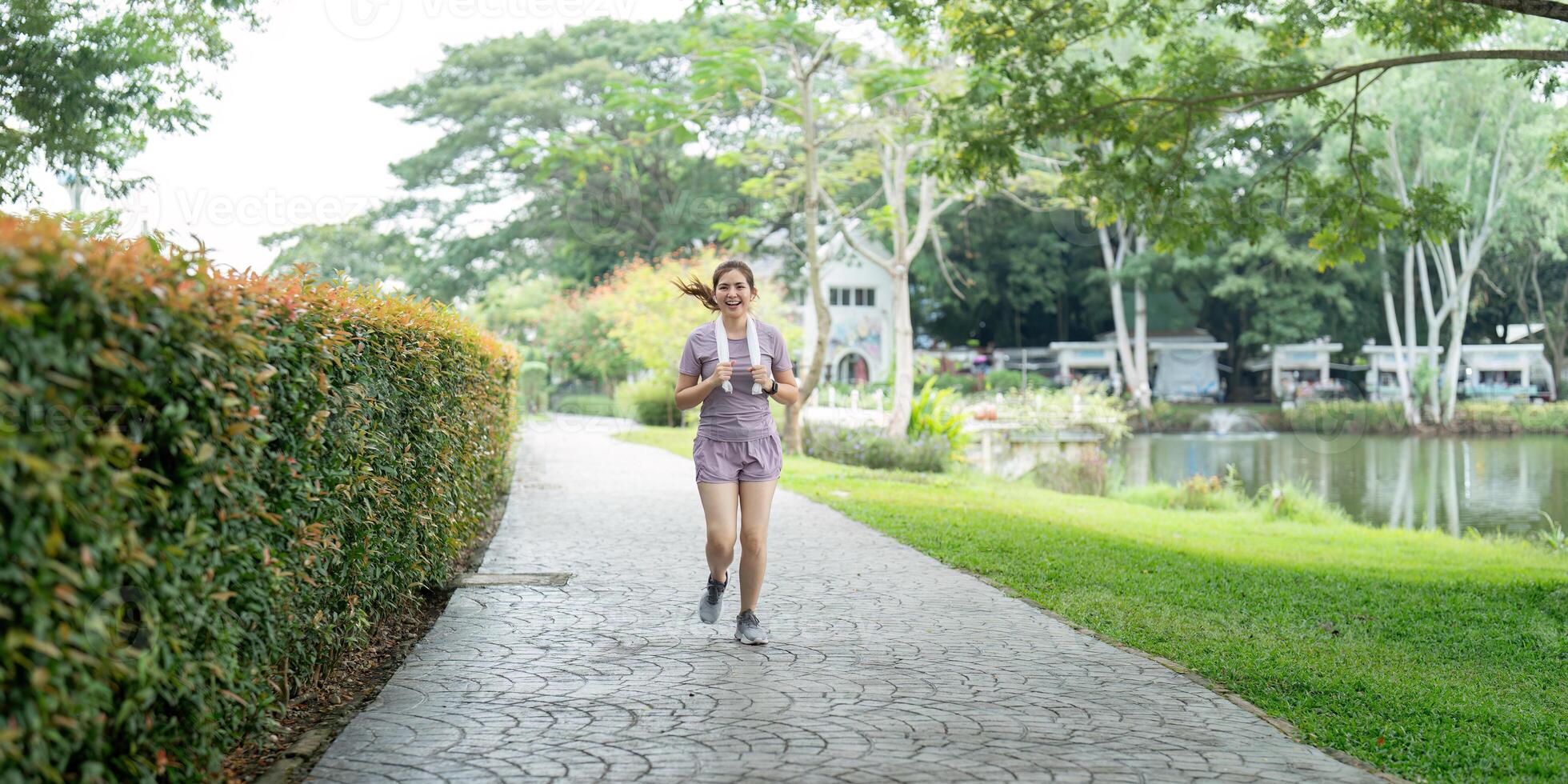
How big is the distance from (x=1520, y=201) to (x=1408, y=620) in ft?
128

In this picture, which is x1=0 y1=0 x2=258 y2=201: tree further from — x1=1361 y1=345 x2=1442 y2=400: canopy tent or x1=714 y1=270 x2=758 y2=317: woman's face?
x1=1361 y1=345 x2=1442 y2=400: canopy tent

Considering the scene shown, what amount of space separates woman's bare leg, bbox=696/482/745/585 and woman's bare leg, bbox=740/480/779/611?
54 millimetres

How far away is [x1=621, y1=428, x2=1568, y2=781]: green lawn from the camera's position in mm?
5391

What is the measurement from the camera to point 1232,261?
159 ft

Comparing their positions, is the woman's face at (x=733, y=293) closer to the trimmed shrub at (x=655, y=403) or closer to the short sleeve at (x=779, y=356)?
the short sleeve at (x=779, y=356)

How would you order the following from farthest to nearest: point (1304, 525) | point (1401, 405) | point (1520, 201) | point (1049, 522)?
point (1401, 405), point (1520, 201), point (1304, 525), point (1049, 522)

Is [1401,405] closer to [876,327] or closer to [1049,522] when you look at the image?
[876,327]

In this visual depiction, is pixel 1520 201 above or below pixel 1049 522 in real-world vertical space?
above

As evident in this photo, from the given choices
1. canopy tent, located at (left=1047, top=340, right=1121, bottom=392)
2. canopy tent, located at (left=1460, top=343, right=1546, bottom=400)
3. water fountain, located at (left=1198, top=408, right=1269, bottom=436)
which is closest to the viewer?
water fountain, located at (left=1198, top=408, right=1269, bottom=436)

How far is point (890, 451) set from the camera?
2227 centimetres

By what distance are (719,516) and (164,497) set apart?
3516 millimetres

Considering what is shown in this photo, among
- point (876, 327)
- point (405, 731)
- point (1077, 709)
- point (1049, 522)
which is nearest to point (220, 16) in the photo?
point (1049, 522)

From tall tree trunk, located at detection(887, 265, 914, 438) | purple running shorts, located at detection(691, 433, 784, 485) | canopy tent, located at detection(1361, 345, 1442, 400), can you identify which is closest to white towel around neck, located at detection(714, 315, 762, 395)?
purple running shorts, located at detection(691, 433, 784, 485)

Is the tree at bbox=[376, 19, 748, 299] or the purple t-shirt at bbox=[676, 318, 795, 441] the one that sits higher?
the tree at bbox=[376, 19, 748, 299]
